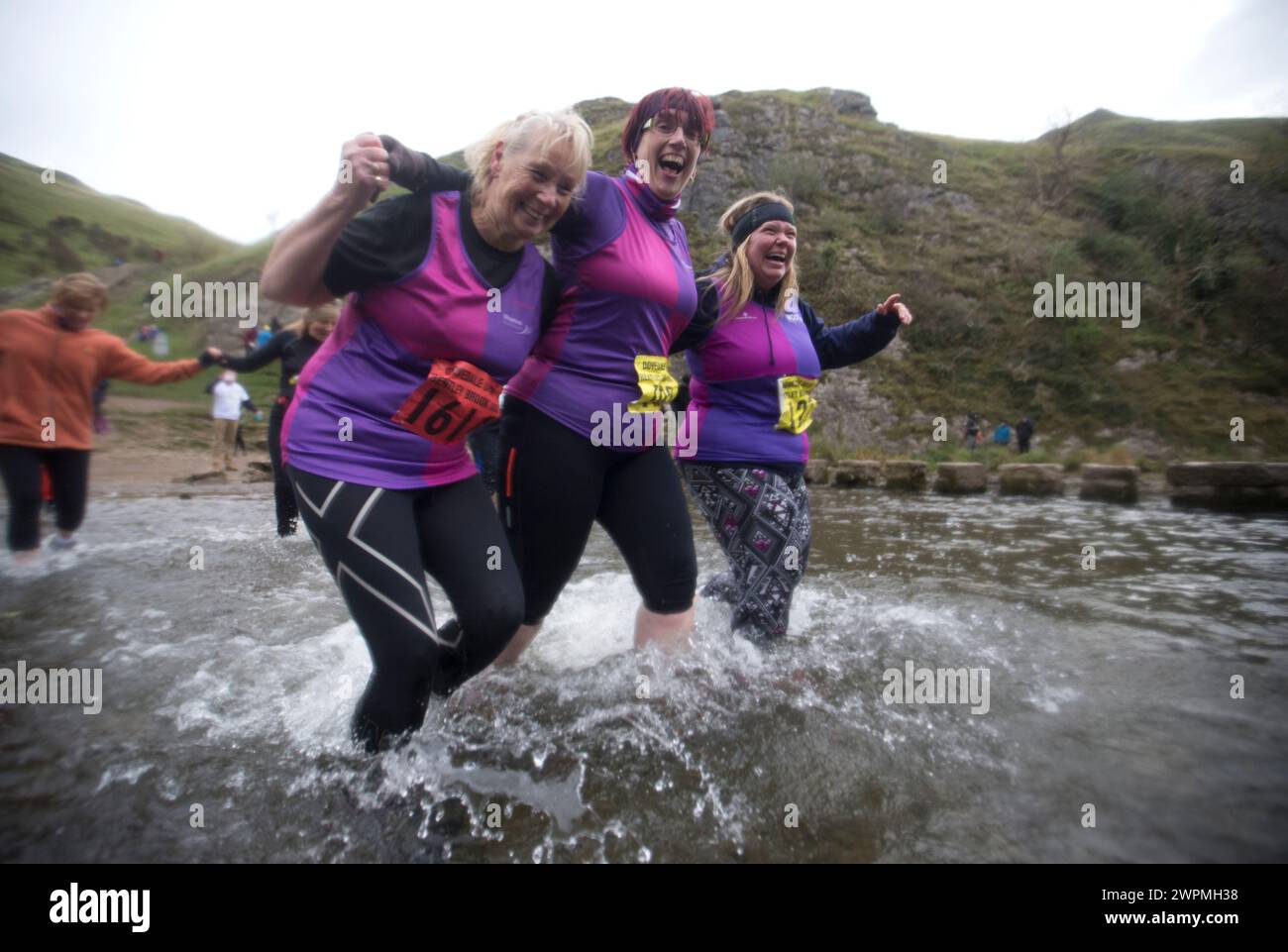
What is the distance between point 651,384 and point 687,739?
1.21m

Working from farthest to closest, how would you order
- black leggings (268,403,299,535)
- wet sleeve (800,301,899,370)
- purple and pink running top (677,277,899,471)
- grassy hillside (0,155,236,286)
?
1. grassy hillside (0,155,236,286)
2. black leggings (268,403,299,535)
3. wet sleeve (800,301,899,370)
4. purple and pink running top (677,277,899,471)

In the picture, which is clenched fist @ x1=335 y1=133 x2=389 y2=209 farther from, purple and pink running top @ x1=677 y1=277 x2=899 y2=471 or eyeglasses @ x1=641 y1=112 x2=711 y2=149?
purple and pink running top @ x1=677 y1=277 x2=899 y2=471

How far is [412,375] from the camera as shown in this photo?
1995 millimetres

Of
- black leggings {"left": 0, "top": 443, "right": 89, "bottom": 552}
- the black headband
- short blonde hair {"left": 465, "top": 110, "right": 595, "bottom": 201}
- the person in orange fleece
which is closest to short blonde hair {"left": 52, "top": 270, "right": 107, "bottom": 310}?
the person in orange fleece

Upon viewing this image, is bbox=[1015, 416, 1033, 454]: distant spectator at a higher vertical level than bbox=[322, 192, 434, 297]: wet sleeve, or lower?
higher

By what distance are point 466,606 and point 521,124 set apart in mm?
1423

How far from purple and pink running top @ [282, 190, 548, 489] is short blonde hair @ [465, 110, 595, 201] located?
0.13 metres

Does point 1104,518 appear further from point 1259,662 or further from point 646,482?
point 646,482

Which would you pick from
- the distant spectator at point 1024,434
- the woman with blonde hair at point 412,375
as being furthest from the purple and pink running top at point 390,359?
the distant spectator at point 1024,434

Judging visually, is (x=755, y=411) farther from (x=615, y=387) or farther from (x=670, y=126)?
(x=670, y=126)

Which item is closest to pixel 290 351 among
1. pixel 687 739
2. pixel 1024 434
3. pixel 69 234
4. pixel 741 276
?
pixel 741 276

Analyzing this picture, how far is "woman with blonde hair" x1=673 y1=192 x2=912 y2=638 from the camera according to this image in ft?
9.66
